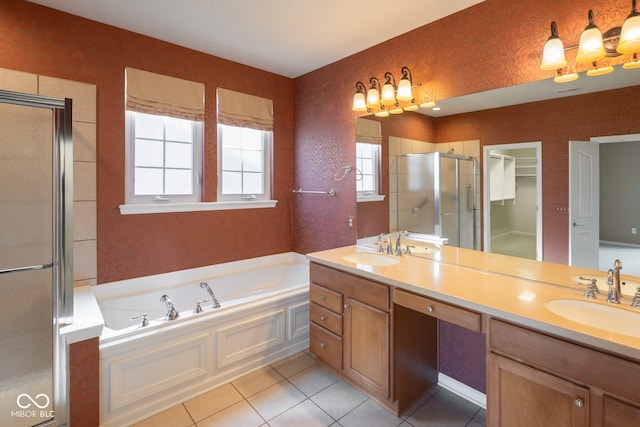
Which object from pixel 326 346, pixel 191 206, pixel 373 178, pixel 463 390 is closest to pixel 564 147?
pixel 373 178

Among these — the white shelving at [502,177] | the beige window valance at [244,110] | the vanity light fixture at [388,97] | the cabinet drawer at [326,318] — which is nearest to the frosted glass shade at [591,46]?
the white shelving at [502,177]

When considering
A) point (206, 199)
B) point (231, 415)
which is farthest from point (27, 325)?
point (206, 199)

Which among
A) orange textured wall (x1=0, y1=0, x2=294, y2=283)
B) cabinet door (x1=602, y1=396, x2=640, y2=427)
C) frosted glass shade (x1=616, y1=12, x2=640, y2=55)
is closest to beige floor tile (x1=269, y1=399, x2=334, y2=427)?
cabinet door (x1=602, y1=396, x2=640, y2=427)

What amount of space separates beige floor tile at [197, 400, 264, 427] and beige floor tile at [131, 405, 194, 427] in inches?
3.7

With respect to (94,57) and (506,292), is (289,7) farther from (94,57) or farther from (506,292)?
(506,292)

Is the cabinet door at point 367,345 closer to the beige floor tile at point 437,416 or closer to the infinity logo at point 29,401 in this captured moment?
the beige floor tile at point 437,416

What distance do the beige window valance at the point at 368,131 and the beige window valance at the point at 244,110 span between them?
3.19 feet

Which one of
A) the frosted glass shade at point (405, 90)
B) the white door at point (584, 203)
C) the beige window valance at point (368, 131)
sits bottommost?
the white door at point (584, 203)

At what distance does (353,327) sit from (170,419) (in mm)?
1193

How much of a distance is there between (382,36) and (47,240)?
2521mm

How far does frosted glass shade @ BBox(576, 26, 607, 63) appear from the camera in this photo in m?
1.48

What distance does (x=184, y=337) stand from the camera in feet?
6.56

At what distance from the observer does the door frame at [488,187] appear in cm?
172

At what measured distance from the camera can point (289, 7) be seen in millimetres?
2062
